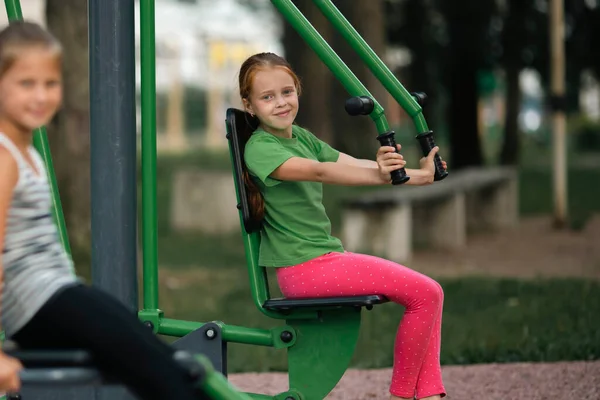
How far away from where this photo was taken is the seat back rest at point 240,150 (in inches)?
139

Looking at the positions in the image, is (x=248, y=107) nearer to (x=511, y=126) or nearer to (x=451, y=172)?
(x=451, y=172)

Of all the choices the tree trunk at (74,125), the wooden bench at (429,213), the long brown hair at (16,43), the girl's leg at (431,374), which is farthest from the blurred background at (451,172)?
the long brown hair at (16,43)

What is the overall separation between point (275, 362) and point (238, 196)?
81.1 inches

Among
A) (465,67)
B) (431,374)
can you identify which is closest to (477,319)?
(431,374)

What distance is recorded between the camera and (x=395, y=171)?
10.7 feet

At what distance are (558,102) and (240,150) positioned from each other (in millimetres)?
8057

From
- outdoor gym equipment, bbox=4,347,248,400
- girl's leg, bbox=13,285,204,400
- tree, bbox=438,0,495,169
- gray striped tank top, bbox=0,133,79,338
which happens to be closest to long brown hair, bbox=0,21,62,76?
gray striped tank top, bbox=0,133,79,338

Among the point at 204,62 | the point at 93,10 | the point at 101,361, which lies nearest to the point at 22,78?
the point at 101,361

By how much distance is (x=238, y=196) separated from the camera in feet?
11.6

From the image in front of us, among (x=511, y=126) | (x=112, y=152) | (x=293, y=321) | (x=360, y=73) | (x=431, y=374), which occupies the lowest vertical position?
(x=431, y=374)

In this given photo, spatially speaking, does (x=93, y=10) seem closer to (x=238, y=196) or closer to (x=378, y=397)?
(x=238, y=196)

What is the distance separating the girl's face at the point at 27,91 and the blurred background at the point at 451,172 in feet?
5.09

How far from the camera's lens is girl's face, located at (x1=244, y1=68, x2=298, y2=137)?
3.53 m

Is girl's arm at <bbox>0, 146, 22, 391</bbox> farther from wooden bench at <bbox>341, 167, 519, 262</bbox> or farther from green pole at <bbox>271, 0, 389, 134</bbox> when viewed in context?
wooden bench at <bbox>341, 167, 519, 262</bbox>
